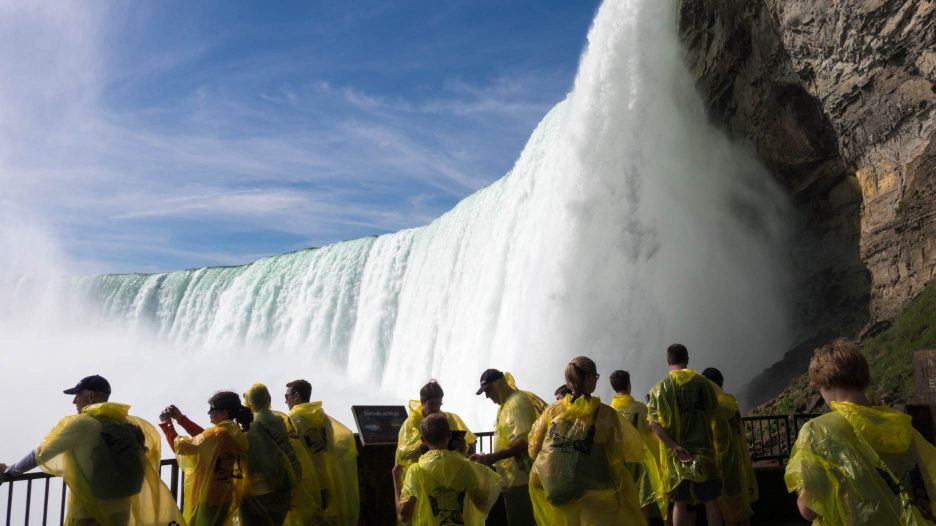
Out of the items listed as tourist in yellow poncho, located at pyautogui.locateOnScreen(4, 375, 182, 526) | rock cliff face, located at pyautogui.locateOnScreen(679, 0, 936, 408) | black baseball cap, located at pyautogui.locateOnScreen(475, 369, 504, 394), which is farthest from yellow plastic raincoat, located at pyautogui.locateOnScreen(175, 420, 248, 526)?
rock cliff face, located at pyautogui.locateOnScreen(679, 0, 936, 408)

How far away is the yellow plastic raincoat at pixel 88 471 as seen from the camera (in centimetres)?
438

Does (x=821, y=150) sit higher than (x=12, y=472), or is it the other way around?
(x=821, y=150)

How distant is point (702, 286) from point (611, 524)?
16.3 m

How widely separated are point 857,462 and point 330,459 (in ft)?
12.5

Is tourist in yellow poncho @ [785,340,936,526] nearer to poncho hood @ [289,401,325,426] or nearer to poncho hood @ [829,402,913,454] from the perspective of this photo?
poncho hood @ [829,402,913,454]

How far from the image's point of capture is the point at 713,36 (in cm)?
1977

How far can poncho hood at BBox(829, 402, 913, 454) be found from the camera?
2.98 m

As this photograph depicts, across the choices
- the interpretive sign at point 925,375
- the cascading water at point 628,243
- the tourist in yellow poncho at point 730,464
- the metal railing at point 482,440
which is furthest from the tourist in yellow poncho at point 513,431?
the cascading water at point 628,243

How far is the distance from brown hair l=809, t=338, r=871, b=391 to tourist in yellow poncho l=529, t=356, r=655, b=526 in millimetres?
1459

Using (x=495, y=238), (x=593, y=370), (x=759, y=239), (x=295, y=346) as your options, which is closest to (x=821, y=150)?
(x=759, y=239)

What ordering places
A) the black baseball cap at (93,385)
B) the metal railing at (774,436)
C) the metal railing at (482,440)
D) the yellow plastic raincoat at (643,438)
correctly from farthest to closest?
1. the metal railing at (774,436)
2. the metal railing at (482,440)
3. the yellow plastic raincoat at (643,438)
4. the black baseball cap at (93,385)

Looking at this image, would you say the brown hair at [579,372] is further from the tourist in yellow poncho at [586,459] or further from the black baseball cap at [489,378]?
the black baseball cap at [489,378]

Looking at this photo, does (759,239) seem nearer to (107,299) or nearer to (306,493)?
(306,493)

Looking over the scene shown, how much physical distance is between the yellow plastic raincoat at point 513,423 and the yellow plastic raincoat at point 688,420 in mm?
864
